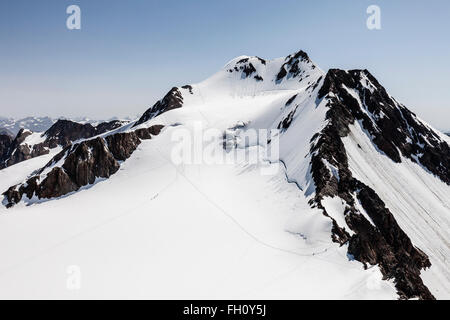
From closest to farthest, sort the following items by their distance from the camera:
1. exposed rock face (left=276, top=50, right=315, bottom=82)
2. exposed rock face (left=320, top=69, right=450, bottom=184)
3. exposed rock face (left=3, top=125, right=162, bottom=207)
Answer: exposed rock face (left=3, top=125, right=162, bottom=207) → exposed rock face (left=320, top=69, right=450, bottom=184) → exposed rock face (left=276, top=50, right=315, bottom=82)

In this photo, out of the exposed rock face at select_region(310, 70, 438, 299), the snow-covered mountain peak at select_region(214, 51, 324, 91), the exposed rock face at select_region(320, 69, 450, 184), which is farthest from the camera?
the snow-covered mountain peak at select_region(214, 51, 324, 91)

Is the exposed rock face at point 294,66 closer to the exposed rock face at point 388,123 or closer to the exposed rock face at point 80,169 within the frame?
the exposed rock face at point 388,123

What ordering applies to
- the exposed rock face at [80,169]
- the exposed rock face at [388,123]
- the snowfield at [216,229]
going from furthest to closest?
the exposed rock face at [388,123], the exposed rock face at [80,169], the snowfield at [216,229]

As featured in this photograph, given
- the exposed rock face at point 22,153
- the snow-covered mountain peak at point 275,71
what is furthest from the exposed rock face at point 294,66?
the exposed rock face at point 22,153

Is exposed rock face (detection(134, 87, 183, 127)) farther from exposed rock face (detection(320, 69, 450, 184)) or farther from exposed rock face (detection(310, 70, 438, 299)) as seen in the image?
exposed rock face (detection(310, 70, 438, 299))

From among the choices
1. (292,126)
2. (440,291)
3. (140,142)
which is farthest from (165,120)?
(440,291)

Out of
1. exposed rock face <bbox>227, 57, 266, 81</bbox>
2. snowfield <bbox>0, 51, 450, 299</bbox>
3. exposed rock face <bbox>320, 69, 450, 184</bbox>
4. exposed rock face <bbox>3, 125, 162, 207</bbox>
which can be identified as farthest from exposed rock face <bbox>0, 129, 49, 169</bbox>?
exposed rock face <bbox>320, 69, 450, 184</bbox>
